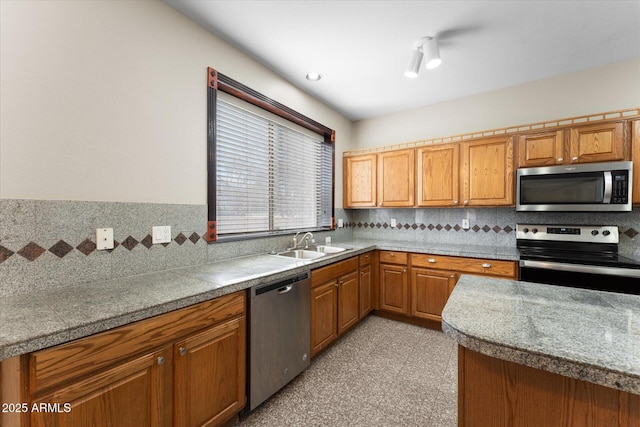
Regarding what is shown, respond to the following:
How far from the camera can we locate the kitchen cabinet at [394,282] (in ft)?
10.0

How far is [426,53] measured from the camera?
6.89 ft

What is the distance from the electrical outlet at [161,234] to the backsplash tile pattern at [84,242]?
1.0 inches

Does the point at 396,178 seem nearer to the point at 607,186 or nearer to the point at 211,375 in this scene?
the point at 607,186

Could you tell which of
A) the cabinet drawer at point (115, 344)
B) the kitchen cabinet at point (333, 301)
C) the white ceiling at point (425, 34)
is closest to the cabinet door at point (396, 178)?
the white ceiling at point (425, 34)

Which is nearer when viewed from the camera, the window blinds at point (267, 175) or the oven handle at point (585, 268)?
the oven handle at point (585, 268)

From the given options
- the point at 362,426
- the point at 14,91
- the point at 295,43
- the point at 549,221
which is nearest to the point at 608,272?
the point at 549,221

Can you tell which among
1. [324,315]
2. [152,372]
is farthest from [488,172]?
[152,372]

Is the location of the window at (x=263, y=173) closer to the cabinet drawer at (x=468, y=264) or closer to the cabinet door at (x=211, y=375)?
the cabinet door at (x=211, y=375)

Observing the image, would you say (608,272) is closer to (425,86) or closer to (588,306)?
(588,306)

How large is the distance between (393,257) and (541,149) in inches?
71.3

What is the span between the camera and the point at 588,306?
42.9 inches

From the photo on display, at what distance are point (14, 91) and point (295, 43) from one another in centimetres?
178

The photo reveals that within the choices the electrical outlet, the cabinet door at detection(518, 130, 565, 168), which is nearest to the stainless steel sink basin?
the electrical outlet

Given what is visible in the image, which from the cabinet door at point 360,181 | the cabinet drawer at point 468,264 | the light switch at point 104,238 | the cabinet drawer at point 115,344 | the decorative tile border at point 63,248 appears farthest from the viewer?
the cabinet door at point 360,181
